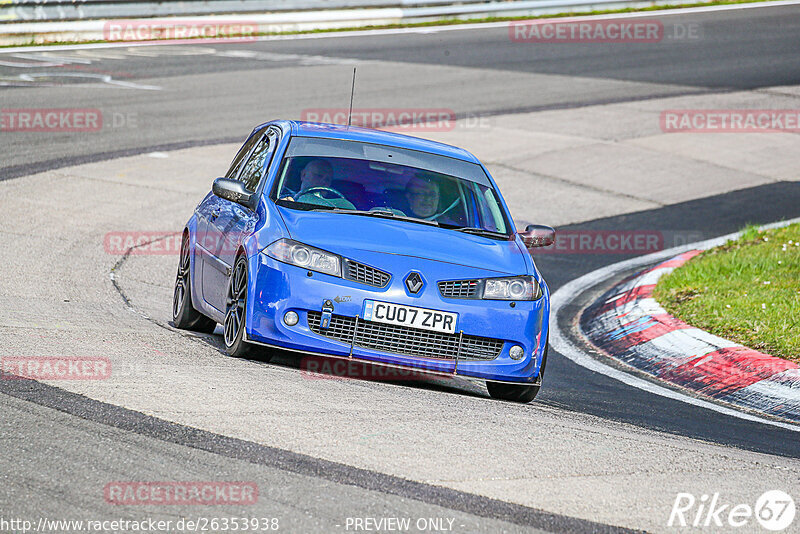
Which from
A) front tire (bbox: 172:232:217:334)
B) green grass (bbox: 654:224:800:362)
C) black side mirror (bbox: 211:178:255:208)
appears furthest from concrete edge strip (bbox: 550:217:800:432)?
black side mirror (bbox: 211:178:255:208)

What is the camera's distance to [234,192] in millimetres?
7762

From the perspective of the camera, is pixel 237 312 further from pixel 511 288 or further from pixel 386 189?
pixel 511 288

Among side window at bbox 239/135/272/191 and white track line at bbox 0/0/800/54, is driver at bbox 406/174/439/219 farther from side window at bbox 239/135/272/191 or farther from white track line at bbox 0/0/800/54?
white track line at bbox 0/0/800/54

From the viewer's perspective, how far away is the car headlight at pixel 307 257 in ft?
22.9

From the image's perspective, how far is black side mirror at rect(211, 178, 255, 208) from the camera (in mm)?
7746

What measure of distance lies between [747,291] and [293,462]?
6504 millimetres

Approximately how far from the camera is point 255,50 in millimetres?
26891

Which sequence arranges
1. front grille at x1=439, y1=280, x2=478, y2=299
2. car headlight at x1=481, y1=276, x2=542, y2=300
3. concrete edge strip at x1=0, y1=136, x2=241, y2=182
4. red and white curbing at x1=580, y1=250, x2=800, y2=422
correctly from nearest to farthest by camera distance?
front grille at x1=439, y1=280, x2=478, y2=299 → car headlight at x1=481, y1=276, x2=542, y2=300 → red and white curbing at x1=580, y1=250, x2=800, y2=422 → concrete edge strip at x1=0, y1=136, x2=241, y2=182

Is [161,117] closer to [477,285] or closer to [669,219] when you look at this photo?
[669,219]

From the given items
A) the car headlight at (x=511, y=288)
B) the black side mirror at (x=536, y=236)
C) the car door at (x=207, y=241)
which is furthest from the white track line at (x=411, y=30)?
the car headlight at (x=511, y=288)

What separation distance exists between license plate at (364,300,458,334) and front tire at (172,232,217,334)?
6.90 feet

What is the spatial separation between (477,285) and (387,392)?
92cm

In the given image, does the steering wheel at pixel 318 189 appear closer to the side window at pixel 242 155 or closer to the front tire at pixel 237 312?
the front tire at pixel 237 312

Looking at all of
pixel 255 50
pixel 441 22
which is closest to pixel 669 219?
pixel 255 50
